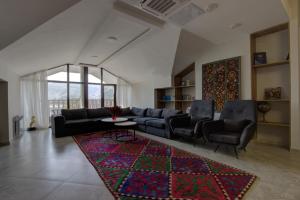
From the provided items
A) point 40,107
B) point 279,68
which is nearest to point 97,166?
point 279,68

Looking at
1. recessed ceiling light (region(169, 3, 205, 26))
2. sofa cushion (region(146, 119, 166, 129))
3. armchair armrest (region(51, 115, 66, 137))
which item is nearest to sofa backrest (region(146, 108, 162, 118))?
sofa cushion (region(146, 119, 166, 129))

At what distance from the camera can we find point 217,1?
2590mm

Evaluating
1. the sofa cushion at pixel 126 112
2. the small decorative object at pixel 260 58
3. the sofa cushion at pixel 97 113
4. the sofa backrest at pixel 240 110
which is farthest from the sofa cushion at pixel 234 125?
the sofa cushion at pixel 97 113

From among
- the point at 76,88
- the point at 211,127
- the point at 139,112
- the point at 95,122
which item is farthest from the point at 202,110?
the point at 76,88

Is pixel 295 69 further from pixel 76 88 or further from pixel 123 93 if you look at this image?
pixel 76 88

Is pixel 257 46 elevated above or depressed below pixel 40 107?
above

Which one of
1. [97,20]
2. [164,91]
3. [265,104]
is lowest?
[265,104]

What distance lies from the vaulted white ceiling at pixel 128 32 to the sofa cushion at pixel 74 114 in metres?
1.71

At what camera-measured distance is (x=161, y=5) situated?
104 inches

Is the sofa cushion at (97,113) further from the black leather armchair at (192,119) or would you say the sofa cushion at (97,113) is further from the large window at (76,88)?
the black leather armchair at (192,119)

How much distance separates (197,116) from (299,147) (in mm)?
1909

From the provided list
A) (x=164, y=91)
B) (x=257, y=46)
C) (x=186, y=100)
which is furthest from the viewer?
(x=164, y=91)

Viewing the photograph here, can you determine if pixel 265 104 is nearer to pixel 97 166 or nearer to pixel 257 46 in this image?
pixel 257 46

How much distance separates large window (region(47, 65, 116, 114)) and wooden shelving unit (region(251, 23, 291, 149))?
5.35 m
